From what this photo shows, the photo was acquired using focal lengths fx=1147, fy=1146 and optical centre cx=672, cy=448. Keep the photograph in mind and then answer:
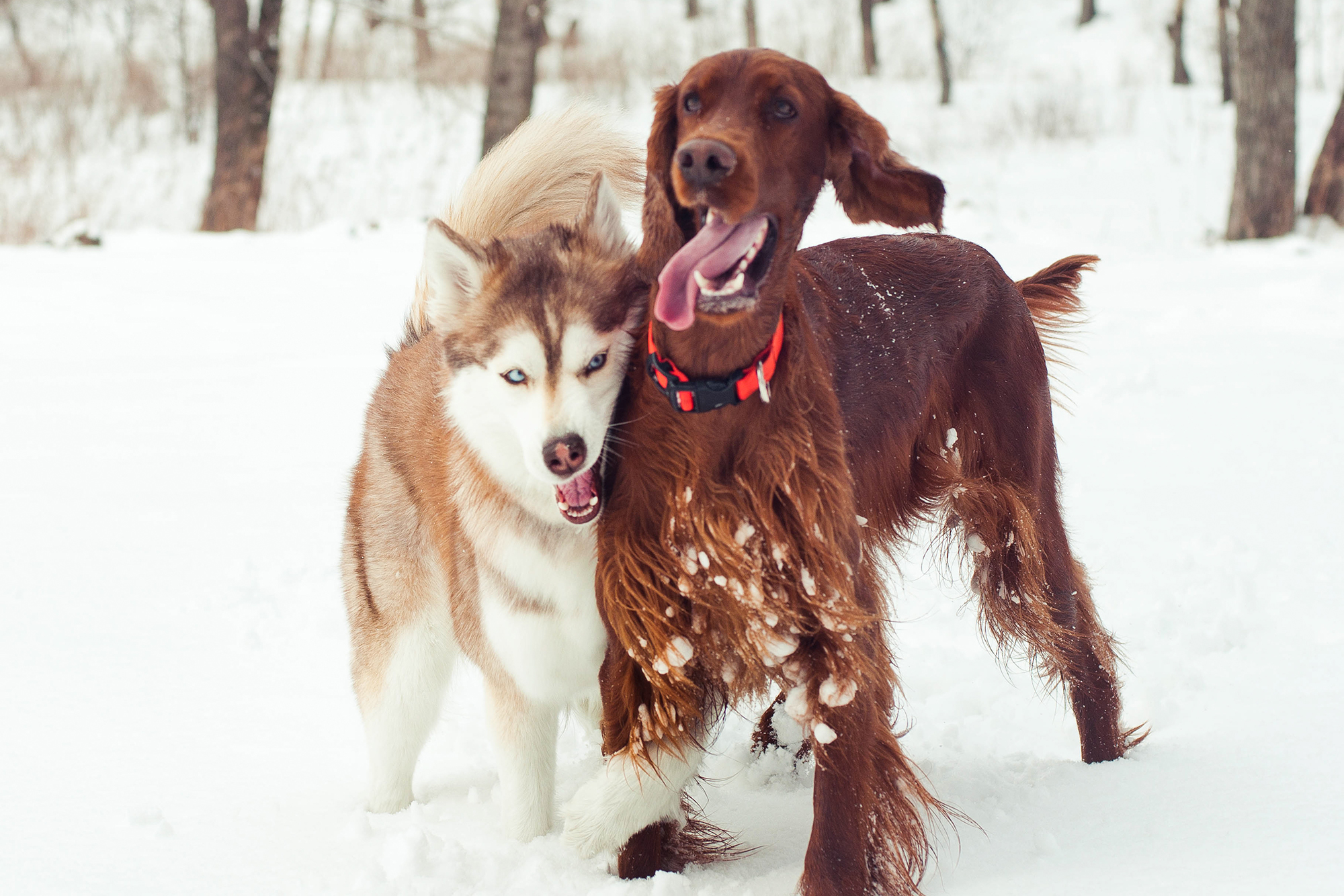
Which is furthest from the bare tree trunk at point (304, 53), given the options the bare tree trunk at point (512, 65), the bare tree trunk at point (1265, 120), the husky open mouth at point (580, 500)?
the husky open mouth at point (580, 500)

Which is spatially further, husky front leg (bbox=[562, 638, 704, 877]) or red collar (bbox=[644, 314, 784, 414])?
husky front leg (bbox=[562, 638, 704, 877])

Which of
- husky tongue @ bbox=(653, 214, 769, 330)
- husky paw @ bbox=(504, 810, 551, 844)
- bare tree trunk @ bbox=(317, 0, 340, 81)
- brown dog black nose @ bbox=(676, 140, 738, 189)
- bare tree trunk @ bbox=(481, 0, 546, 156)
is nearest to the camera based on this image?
brown dog black nose @ bbox=(676, 140, 738, 189)

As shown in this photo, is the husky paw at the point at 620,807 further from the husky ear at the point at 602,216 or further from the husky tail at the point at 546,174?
the husky tail at the point at 546,174

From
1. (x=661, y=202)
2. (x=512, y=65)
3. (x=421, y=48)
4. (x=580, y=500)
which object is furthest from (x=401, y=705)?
(x=421, y=48)

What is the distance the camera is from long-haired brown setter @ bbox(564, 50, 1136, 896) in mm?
2057

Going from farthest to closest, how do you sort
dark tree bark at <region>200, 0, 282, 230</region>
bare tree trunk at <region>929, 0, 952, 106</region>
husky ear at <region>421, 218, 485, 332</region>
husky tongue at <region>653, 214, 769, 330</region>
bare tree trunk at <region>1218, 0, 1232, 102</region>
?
1. bare tree trunk at <region>929, 0, 952, 106</region>
2. bare tree trunk at <region>1218, 0, 1232, 102</region>
3. dark tree bark at <region>200, 0, 282, 230</region>
4. husky ear at <region>421, 218, 485, 332</region>
5. husky tongue at <region>653, 214, 769, 330</region>

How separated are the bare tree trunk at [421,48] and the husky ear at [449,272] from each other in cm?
1592

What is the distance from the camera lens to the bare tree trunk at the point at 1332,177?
9.27m

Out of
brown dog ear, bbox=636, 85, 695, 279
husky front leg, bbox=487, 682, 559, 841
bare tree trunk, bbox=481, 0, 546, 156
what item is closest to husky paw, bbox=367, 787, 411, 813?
husky front leg, bbox=487, 682, 559, 841

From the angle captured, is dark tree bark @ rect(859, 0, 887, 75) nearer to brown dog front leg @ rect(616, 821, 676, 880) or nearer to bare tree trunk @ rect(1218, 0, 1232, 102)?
bare tree trunk @ rect(1218, 0, 1232, 102)

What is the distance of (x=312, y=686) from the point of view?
146 inches

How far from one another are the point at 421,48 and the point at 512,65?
11112 mm

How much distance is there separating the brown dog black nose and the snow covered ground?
1427 millimetres

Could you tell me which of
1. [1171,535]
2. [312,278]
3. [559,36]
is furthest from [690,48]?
[1171,535]
